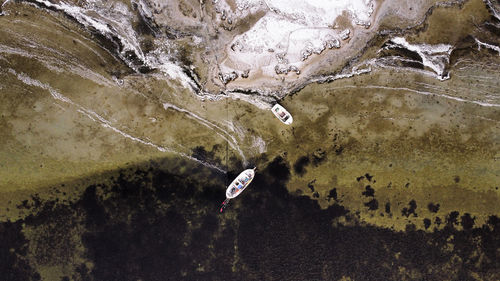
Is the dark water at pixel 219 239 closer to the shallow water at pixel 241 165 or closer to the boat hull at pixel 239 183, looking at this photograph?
the shallow water at pixel 241 165

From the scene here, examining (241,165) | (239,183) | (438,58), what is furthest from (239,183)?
(438,58)

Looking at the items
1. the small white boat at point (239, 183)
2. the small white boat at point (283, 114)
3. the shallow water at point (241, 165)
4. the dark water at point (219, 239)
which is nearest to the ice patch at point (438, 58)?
the shallow water at point (241, 165)

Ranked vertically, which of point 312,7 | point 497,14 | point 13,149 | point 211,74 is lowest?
point 13,149

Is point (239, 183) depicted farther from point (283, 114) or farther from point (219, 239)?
point (283, 114)

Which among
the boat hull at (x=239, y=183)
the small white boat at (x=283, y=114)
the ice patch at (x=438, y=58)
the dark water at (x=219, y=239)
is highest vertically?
the ice patch at (x=438, y=58)

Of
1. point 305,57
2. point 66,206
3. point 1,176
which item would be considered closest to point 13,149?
point 1,176

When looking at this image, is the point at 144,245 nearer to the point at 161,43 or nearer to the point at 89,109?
the point at 89,109

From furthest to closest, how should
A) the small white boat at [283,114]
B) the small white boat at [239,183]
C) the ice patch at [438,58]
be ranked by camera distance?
1. the ice patch at [438,58]
2. the small white boat at [283,114]
3. the small white boat at [239,183]
